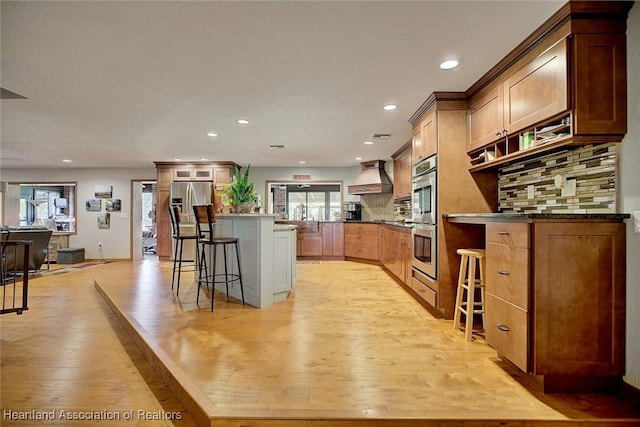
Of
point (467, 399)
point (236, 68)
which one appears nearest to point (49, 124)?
point (236, 68)

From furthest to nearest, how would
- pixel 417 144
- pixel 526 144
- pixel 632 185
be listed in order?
1. pixel 417 144
2. pixel 526 144
3. pixel 632 185

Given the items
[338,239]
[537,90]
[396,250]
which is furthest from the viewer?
[338,239]

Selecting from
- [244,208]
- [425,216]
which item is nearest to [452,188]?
[425,216]

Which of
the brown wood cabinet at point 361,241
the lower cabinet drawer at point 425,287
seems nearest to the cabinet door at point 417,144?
the lower cabinet drawer at point 425,287

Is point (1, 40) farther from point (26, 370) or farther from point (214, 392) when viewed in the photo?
point (214, 392)

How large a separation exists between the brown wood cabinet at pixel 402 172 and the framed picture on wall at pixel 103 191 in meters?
7.02

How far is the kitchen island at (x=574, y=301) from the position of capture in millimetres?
1820

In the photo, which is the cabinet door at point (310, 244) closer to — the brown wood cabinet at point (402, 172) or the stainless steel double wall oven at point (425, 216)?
the brown wood cabinet at point (402, 172)

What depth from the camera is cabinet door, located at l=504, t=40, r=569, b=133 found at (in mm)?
2070

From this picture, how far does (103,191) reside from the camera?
8062 millimetres

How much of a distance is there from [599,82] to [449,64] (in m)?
1.05

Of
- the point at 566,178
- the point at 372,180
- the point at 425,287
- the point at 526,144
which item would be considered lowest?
the point at 425,287

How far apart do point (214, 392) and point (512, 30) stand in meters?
3.02

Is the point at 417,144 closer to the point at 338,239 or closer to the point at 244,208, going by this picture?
the point at 244,208
